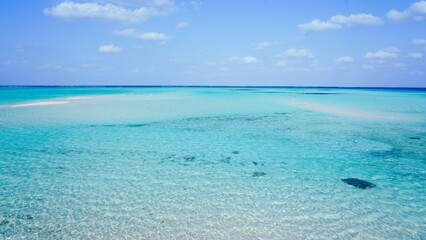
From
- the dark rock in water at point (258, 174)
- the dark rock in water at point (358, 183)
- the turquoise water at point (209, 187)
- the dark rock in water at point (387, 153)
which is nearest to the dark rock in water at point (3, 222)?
the turquoise water at point (209, 187)

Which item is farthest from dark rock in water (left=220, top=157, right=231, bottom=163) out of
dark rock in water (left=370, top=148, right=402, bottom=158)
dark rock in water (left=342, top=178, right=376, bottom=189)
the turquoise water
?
dark rock in water (left=370, top=148, right=402, bottom=158)

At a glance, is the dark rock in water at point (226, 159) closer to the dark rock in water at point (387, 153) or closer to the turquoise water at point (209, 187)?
the turquoise water at point (209, 187)

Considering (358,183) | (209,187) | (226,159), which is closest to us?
(209,187)

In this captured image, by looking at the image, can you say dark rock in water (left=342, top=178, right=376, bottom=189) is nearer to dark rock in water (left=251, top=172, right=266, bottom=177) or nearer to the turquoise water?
the turquoise water

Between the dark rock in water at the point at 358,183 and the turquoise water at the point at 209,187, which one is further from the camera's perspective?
the dark rock in water at the point at 358,183

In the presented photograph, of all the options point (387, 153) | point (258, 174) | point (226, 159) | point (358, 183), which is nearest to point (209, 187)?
point (258, 174)

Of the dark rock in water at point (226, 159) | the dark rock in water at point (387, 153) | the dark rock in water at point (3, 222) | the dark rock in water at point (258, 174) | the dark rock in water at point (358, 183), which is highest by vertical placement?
the dark rock in water at point (387, 153)

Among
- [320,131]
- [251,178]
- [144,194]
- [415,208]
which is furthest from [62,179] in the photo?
[320,131]

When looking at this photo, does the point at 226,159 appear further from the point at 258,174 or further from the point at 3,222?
the point at 3,222

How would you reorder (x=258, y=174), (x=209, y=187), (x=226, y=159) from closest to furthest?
(x=209, y=187) → (x=258, y=174) → (x=226, y=159)

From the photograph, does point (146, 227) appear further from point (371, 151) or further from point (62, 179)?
point (371, 151)

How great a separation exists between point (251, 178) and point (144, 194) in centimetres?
297

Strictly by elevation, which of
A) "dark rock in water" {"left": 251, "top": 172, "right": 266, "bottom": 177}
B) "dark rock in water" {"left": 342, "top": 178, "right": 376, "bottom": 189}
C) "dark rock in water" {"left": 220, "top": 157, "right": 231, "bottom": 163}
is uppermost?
"dark rock in water" {"left": 220, "top": 157, "right": 231, "bottom": 163}

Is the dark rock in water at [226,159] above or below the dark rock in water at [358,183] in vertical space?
above
